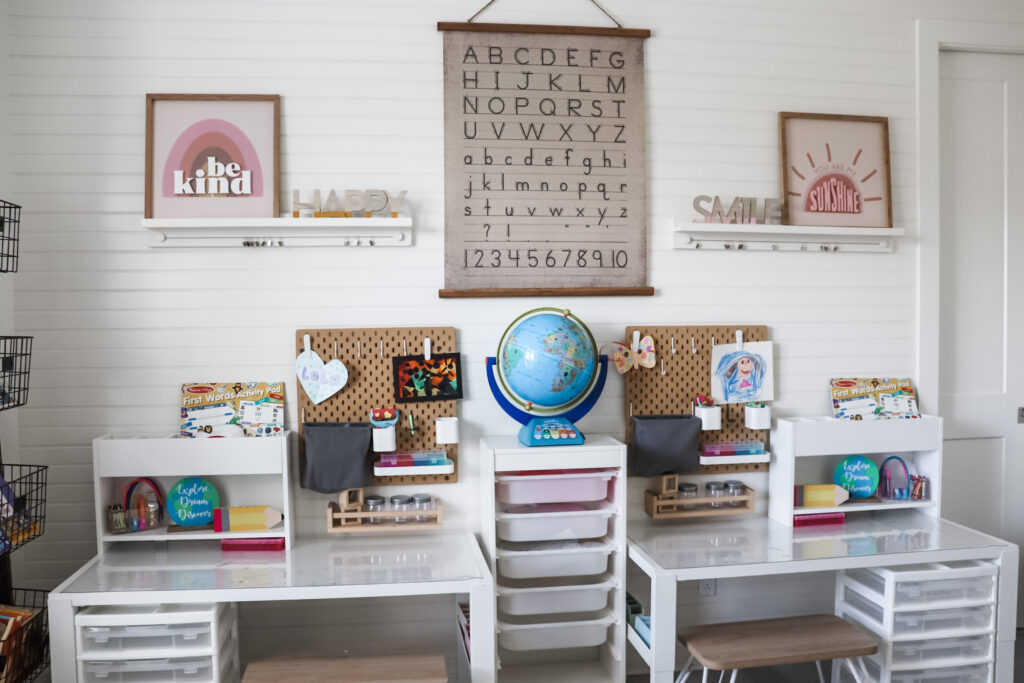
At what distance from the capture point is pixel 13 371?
7.98 ft

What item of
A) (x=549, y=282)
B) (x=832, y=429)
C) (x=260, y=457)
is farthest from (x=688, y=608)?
(x=260, y=457)

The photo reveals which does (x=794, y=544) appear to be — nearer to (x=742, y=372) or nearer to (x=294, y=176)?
(x=742, y=372)

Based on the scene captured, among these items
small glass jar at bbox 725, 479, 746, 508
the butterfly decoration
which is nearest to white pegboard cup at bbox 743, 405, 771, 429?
small glass jar at bbox 725, 479, 746, 508

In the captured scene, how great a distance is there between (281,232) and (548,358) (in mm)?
1114

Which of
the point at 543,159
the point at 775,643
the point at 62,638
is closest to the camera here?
the point at 62,638

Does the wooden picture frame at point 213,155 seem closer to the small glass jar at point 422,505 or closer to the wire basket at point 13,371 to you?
the wire basket at point 13,371

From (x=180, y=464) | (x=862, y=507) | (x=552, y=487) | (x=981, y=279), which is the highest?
(x=981, y=279)

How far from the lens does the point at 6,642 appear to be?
2186 mm

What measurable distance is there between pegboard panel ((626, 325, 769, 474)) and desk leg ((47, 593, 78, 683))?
2.00m

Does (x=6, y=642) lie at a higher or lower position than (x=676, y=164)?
lower

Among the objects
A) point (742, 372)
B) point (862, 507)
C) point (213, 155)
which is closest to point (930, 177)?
point (742, 372)

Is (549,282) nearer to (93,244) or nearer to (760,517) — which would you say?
(760,517)

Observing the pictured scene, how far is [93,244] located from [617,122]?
2.05 m

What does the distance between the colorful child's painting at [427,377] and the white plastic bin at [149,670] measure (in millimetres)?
1107
